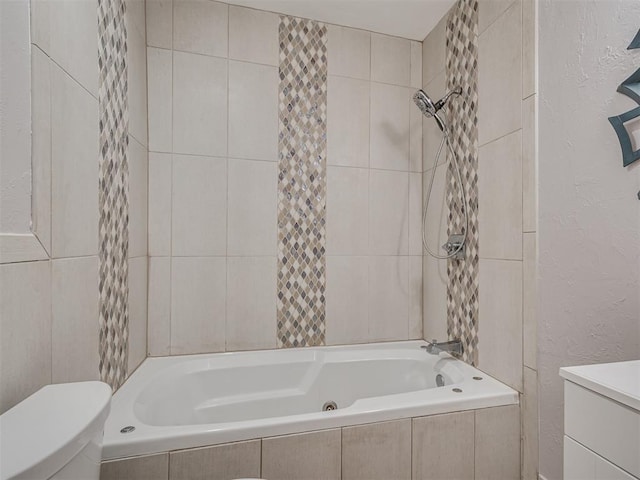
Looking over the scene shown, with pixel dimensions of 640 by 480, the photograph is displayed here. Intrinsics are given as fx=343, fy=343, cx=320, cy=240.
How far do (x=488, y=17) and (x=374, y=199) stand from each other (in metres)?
1.02

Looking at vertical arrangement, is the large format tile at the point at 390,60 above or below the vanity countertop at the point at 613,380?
above

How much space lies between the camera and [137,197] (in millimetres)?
1601

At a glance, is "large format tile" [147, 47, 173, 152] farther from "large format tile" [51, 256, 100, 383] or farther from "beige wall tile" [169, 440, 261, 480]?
"beige wall tile" [169, 440, 261, 480]

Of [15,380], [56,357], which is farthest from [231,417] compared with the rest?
[15,380]

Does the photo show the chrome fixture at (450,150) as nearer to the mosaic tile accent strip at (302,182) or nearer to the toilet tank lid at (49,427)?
the mosaic tile accent strip at (302,182)

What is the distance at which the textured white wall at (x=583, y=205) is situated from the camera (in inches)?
40.6

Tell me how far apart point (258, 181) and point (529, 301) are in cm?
140

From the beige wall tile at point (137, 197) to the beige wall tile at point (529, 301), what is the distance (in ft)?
5.45

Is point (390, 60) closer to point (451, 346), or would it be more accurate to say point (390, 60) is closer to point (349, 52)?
point (349, 52)

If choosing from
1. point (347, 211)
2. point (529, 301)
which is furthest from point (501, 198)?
point (347, 211)

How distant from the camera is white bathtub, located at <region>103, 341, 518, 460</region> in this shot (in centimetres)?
110

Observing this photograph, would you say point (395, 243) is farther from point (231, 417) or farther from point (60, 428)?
point (60, 428)

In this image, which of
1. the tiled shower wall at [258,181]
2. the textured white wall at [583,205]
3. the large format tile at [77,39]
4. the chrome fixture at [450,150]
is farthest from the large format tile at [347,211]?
the large format tile at [77,39]

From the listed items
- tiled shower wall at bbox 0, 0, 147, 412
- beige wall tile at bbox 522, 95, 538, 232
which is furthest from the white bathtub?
beige wall tile at bbox 522, 95, 538, 232
